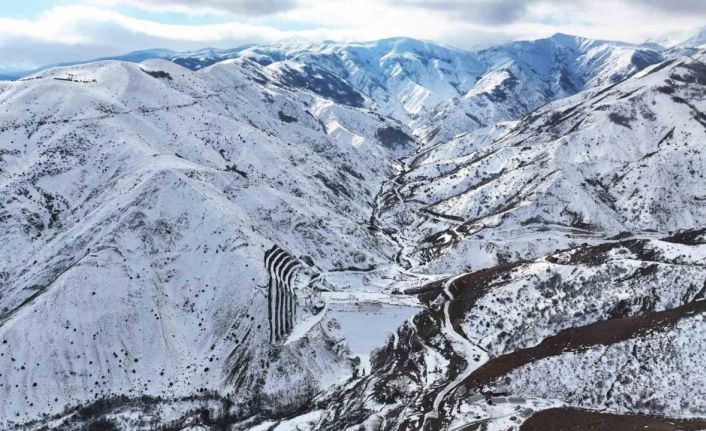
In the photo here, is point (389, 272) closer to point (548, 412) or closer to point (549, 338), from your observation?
point (549, 338)

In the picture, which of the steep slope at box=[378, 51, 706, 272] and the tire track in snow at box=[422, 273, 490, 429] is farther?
the steep slope at box=[378, 51, 706, 272]

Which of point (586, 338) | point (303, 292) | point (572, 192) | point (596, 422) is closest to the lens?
point (596, 422)

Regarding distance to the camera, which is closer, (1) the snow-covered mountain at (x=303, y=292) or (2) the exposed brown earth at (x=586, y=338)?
(1) the snow-covered mountain at (x=303, y=292)

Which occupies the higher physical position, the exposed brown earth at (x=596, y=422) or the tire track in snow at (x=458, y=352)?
the exposed brown earth at (x=596, y=422)

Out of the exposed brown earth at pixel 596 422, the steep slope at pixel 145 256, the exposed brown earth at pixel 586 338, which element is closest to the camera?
the exposed brown earth at pixel 596 422

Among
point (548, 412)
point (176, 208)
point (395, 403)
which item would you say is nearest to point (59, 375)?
point (176, 208)

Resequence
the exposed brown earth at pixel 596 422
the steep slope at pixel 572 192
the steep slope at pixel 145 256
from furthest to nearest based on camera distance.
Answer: the steep slope at pixel 572 192, the steep slope at pixel 145 256, the exposed brown earth at pixel 596 422

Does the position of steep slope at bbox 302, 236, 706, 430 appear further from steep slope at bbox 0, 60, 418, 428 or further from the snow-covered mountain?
steep slope at bbox 0, 60, 418, 428

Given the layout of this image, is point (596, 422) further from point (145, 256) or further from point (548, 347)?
point (145, 256)

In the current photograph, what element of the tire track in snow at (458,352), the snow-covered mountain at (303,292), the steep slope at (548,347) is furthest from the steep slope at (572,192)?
the tire track in snow at (458,352)

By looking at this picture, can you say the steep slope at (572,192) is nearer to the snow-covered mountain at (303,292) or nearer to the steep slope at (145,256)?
the snow-covered mountain at (303,292)

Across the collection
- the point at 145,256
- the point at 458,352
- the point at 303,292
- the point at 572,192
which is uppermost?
the point at 145,256

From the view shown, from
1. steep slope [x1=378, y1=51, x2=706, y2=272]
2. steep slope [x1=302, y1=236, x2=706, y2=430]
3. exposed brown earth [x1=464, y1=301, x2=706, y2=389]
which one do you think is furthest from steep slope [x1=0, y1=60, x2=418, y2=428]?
exposed brown earth [x1=464, y1=301, x2=706, y2=389]

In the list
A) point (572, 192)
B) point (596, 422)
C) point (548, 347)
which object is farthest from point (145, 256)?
point (572, 192)
